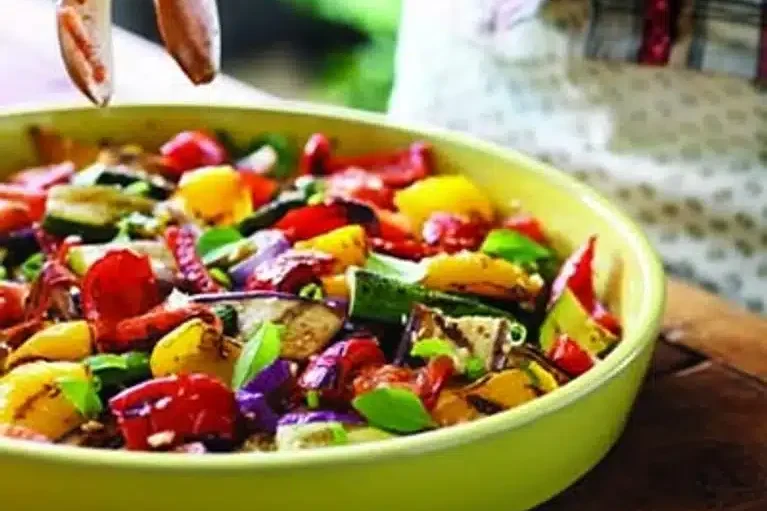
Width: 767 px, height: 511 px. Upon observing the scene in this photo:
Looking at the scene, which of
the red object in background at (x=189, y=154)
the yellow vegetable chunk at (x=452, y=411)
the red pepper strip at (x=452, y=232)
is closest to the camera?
the yellow vegetable chunk at (x=452, y=411)

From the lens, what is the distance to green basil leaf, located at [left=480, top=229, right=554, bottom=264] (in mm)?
1014

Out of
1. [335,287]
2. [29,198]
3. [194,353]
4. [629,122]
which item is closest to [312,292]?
[335,287]

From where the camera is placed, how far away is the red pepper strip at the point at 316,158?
1141 millimetres

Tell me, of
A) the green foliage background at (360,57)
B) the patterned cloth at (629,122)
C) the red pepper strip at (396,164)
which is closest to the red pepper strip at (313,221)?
the red pepper strip at (396,164)

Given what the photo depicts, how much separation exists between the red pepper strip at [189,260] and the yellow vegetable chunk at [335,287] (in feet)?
0.18

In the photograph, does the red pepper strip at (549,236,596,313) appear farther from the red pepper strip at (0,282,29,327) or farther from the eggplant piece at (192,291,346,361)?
the red pepper strip at (0,282,29,327)

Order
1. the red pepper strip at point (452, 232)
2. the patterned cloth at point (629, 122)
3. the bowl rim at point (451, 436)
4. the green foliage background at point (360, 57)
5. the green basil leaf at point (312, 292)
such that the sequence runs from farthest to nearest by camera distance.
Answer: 1. the green foliage background at point (360, 57)
2. the patterned cloth at point (629, 122)
3. the red pepper strip at point (452, 232)
4. the green basil leaf at point (312, 292)
5. the bowl rim at point (451, 436)

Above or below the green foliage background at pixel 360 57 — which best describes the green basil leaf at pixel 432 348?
above

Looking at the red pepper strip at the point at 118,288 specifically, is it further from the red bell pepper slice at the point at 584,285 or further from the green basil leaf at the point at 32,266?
the red bell pepper slice at the point at 584,285

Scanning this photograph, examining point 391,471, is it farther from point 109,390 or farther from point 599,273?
point 599,273

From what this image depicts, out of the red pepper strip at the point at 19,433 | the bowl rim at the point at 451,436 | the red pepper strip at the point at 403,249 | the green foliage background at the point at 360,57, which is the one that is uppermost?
the bowl rim at the point at 451,436

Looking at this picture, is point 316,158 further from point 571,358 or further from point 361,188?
point 571,358

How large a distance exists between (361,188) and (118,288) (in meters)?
0.25

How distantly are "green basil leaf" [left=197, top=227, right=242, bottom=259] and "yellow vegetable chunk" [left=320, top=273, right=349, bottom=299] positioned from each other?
9cm
